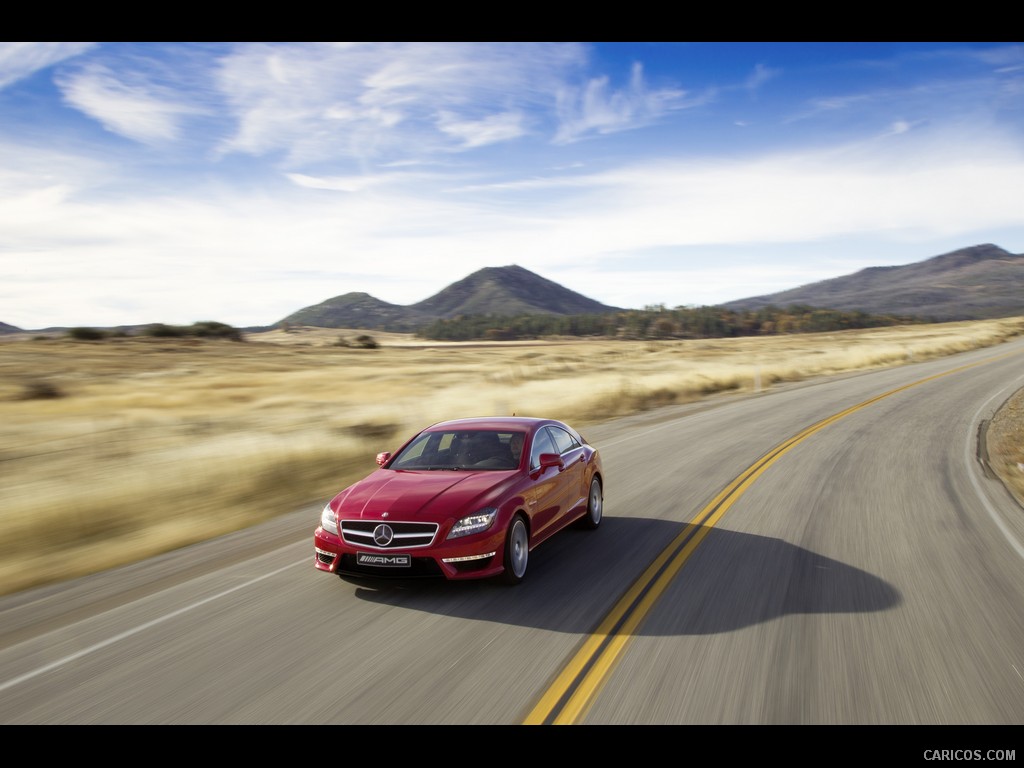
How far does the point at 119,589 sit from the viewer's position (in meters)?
7.00

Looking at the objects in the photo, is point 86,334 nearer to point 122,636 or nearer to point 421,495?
point 122,636

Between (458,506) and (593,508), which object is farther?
(593,508)

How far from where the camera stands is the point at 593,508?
28.9 feet

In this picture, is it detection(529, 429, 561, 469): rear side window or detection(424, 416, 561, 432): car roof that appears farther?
detection(424, 416, 561, 432): car roof

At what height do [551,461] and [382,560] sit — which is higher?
[551,461]

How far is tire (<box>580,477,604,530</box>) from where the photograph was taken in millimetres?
8711

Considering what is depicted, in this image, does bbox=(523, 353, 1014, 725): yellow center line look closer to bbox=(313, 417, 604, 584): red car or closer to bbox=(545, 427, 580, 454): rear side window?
bbox=(313, 417, 604, 584): red car

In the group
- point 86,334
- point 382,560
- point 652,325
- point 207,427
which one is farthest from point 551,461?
point 652,325

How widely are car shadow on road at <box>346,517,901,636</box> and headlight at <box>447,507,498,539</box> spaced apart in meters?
0.59

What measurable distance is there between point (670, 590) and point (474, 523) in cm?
181

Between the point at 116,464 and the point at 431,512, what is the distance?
32.9 feet

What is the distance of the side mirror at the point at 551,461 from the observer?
24.5ft

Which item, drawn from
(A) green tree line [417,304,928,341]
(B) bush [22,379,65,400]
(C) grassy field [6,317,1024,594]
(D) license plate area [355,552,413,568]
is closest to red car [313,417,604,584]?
(D) license plate area [355,552,413,568]
